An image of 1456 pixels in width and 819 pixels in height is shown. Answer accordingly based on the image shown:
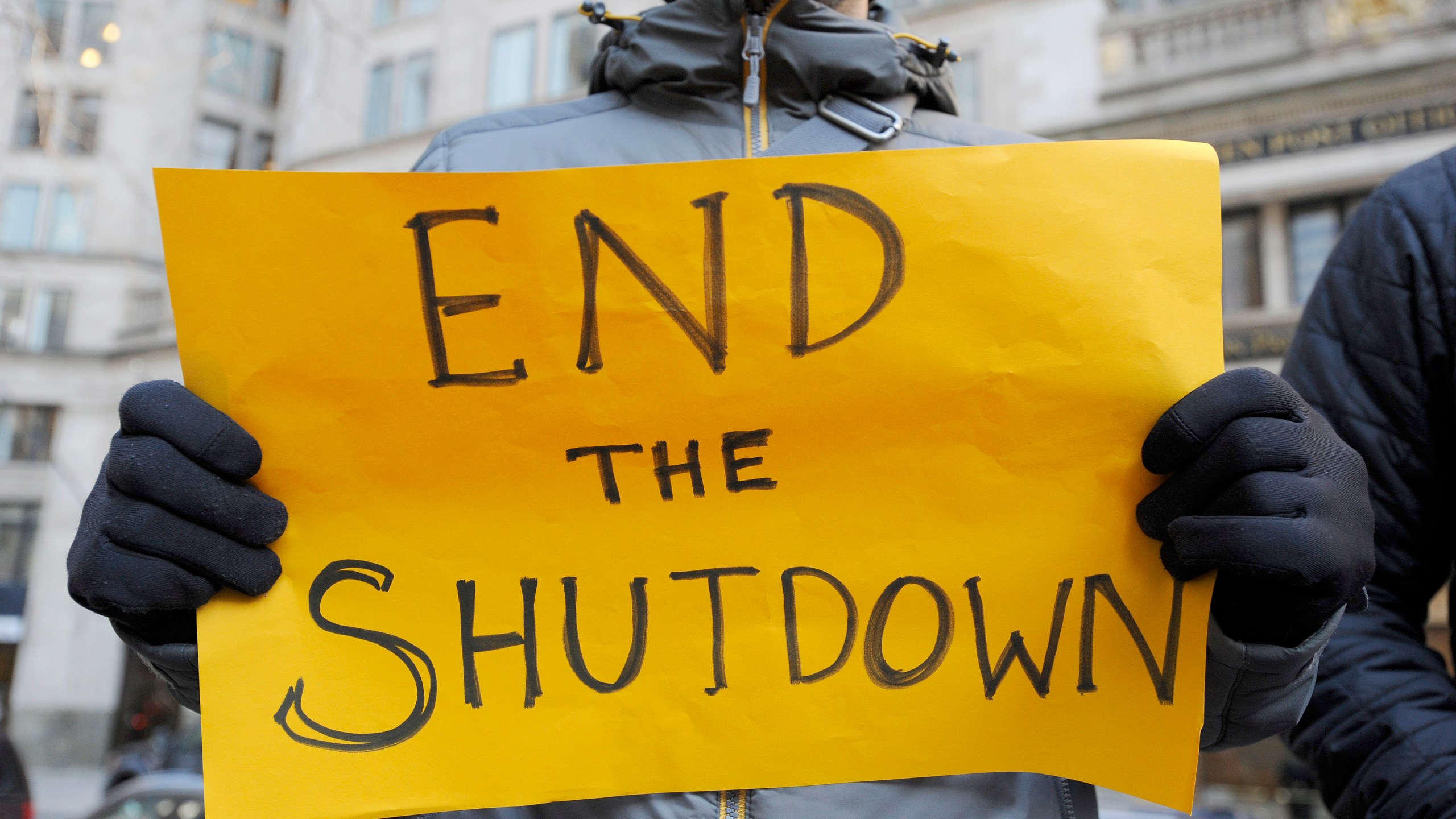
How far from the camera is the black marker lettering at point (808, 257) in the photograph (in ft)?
3.12

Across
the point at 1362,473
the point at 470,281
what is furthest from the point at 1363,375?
the point at 470,281

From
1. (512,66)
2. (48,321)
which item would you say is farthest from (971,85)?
(48,321)

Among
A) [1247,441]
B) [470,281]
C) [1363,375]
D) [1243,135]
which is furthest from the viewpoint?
[1243,135]

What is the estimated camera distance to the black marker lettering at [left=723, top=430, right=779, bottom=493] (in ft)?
3.13

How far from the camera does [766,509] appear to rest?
96 centimetres

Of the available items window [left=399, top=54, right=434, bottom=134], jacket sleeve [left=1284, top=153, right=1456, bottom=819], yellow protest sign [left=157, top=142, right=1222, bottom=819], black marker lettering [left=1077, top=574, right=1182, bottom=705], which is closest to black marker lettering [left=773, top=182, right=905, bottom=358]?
yellow protest sign [left=157, top=142, right=1222, bottom=819]

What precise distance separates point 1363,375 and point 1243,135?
32.9 ft

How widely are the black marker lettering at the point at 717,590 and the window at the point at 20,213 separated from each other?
17407 millimetres

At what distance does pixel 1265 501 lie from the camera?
0.81 m

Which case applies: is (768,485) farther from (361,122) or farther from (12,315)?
(12,315)

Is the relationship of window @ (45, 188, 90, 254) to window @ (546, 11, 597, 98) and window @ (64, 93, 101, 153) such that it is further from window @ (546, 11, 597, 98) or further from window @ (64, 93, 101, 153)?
window @ (546, 11, 597, 98)

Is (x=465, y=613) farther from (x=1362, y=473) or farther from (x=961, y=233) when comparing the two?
(x=1362, y=473)

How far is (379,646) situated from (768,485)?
1.41 ft

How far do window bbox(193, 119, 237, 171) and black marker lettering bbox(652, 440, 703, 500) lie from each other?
16208 millimetres
